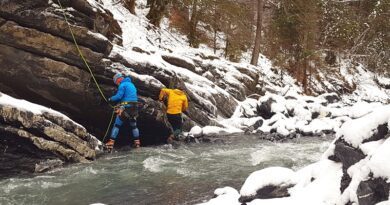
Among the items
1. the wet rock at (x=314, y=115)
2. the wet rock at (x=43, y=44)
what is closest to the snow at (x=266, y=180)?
the wet rock at (x=43, y=44)

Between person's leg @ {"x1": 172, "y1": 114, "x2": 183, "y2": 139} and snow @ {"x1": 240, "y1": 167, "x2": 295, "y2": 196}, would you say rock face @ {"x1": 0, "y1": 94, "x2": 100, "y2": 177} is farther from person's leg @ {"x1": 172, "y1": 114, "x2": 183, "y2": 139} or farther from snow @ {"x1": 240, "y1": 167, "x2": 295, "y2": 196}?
snow @ {"x1": 240, "y1": 167, "x2": 295, "y2": 196}

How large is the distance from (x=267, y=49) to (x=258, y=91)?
1098 centimetres

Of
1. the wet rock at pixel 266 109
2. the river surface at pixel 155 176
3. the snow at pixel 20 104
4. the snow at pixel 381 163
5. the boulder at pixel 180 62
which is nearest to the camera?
the snow at pixel 381 163

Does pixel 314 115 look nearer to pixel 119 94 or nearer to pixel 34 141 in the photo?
pixel 119 94

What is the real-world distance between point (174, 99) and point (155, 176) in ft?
14.3

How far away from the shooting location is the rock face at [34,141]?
348 inches

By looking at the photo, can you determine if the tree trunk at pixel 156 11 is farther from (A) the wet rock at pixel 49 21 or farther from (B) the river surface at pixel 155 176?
(B) the river surface at pixel 155 176

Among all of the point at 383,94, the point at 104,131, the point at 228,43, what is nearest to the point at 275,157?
the point at 104,131

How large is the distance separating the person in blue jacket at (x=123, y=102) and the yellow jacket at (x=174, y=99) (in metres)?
1.25

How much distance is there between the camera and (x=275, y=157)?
10.8m

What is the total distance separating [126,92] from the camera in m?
11.5

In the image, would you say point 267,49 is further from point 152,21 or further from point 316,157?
point 316,157

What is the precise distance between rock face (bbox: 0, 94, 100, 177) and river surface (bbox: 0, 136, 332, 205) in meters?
0.43

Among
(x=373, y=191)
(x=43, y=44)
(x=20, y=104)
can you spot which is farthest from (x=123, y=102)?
(x=373, y=191)
